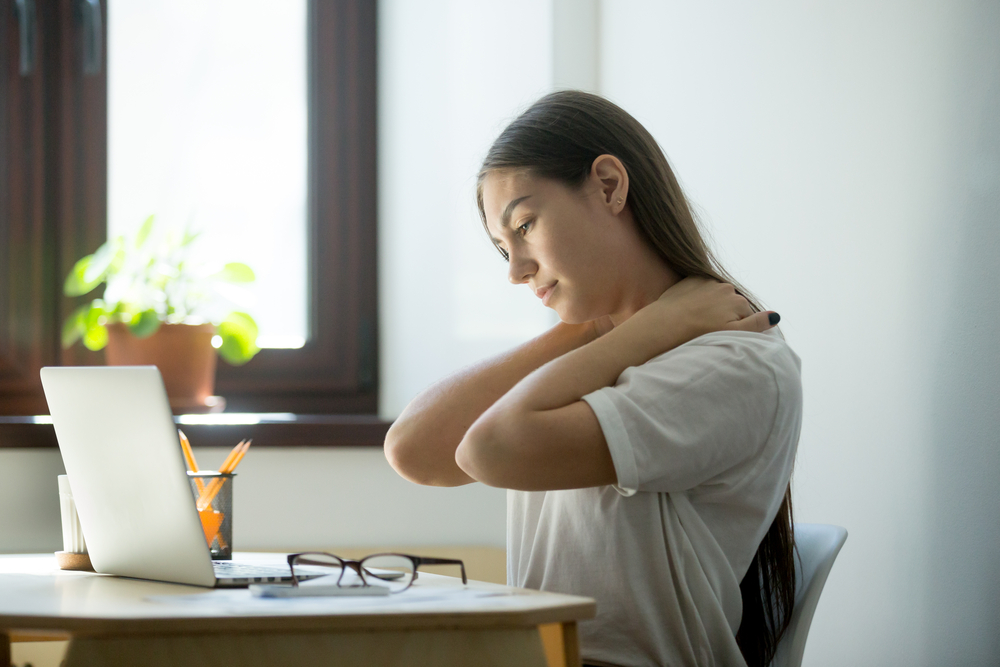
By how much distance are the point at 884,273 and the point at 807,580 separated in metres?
0.43

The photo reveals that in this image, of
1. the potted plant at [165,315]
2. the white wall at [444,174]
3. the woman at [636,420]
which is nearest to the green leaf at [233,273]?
the potted plant at [165,315]

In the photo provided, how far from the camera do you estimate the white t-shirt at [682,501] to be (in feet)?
3.23

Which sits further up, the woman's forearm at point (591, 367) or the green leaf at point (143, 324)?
the woman's forearm at point (591, 367)

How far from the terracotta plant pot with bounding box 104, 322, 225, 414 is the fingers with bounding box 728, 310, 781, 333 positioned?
131cm

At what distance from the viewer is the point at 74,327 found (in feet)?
6.80

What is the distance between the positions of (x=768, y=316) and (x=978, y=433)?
0.89 ft

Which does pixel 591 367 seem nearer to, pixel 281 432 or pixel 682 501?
pixel 682 501

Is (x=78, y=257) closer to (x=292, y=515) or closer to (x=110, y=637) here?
(x=292, y=515)

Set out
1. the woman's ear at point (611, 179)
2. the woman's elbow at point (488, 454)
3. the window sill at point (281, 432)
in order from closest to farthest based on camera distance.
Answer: the woman's elbow at point (488, 454)
the woman's ear at point (611, 179)
the window sill at point (281, 432)

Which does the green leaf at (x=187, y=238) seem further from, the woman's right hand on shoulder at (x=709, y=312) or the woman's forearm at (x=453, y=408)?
the woman's right hand on shoulder at (x=709, y=312)

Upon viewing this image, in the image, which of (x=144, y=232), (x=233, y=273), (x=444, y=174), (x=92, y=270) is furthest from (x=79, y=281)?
(x=444, y=174)

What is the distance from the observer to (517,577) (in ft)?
3.95

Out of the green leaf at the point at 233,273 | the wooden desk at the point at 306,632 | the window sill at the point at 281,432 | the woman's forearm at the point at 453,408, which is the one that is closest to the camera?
the wooden desk at the point at 306,632

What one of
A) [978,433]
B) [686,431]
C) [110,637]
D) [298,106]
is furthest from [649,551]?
[298,106]
